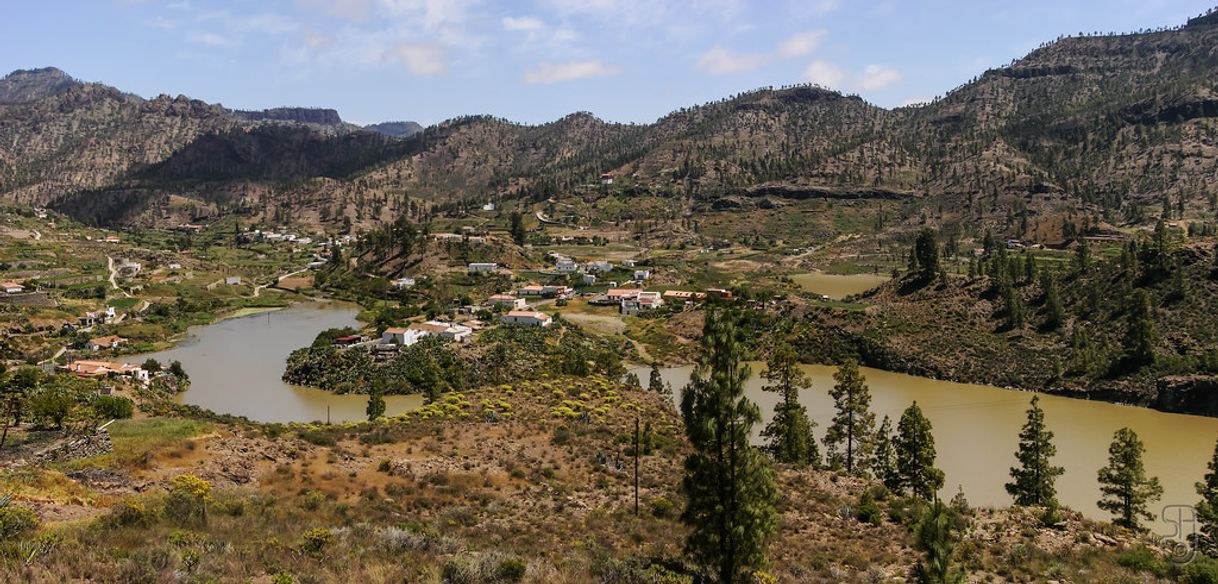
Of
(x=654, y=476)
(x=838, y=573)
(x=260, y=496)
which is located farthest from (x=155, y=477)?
(x=838, y=573)

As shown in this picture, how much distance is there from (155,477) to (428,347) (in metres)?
35.6

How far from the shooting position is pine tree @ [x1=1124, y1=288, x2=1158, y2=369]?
159 ft

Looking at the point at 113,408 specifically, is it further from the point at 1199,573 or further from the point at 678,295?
the point at 678,295

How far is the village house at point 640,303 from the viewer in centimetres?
8081

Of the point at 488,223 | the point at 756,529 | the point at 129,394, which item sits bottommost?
the point at 129,394

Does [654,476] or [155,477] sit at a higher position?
[155,477]

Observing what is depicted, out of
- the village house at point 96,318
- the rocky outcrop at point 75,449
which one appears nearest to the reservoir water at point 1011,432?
the rocky outcrop at point 75,449

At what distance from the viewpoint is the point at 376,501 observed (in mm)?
20281

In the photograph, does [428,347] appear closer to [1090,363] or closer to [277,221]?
[1090,363]

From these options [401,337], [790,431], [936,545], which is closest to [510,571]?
[936,545]

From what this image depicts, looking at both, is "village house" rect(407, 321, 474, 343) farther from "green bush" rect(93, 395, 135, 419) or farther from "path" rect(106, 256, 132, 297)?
"path" rect(106, 256, 132, 297)

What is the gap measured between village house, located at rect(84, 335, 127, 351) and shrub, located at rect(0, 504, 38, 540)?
5902cm

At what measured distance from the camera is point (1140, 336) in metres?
49.2

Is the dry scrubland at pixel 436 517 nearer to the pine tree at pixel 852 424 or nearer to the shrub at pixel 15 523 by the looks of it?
the shrub at pixel 15 523
